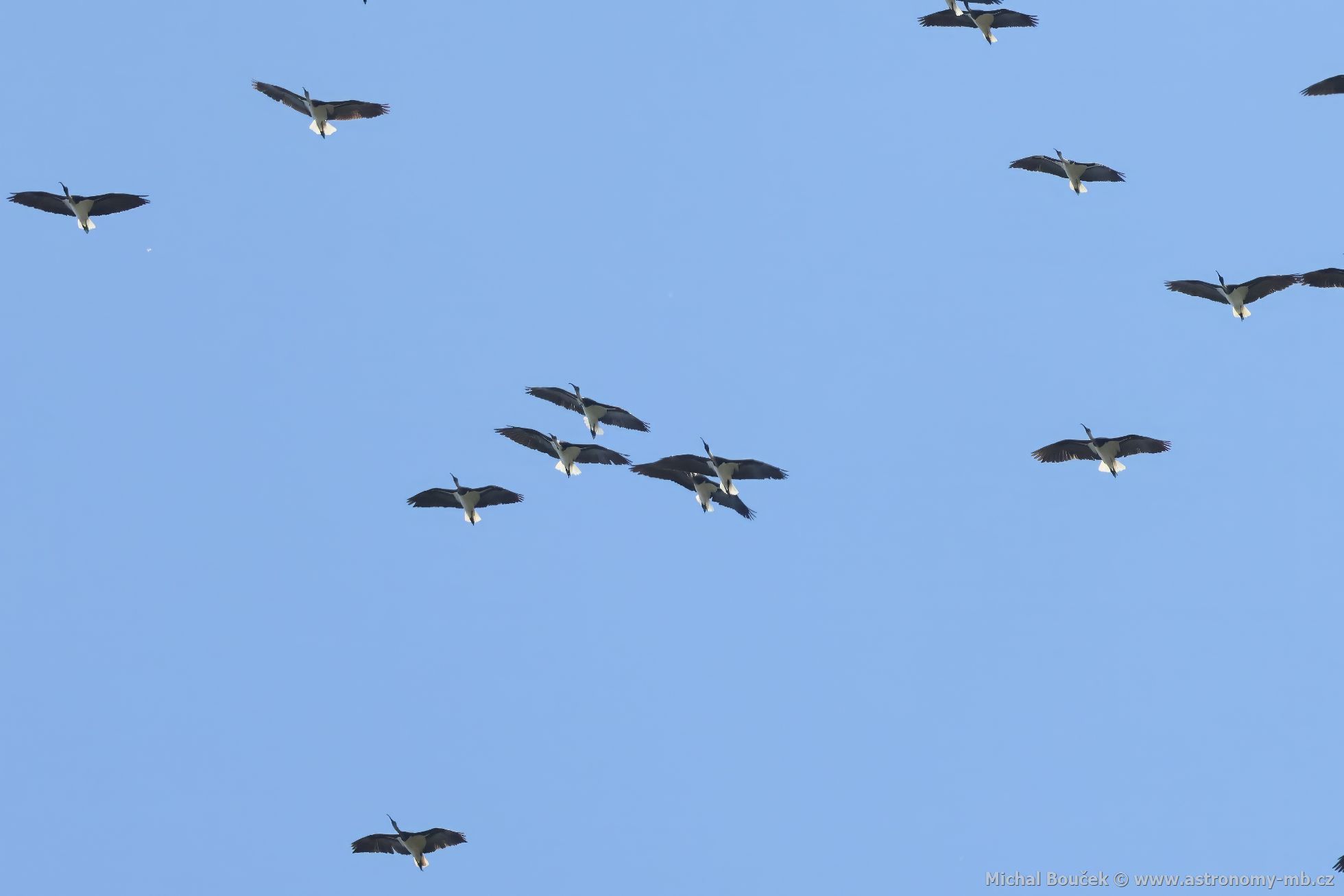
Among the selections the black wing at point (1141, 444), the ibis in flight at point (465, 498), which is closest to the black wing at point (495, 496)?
the ibis in flight at point (465, 498)

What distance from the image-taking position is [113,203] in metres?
38.2

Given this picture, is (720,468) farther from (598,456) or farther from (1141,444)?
(1141,444)

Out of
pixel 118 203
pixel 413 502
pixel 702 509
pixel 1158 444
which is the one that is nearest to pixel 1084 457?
pixel 1158 444

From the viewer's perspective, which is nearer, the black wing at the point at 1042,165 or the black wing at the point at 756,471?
the black wing at the point at 756,471

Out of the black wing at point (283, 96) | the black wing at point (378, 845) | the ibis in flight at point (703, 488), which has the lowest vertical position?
the black wing at point (378, 845)

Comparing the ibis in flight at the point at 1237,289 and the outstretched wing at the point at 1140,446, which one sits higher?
the ibis in flight at the point at 1237,289

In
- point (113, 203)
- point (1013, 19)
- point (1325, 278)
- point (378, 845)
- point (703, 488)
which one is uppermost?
point (1013, 19)

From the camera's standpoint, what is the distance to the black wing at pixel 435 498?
37.8 meters

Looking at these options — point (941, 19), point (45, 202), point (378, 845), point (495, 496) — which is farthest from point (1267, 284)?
point (45, 202)

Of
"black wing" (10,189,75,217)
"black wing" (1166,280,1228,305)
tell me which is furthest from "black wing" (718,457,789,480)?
"black wing" (10,189,75,217)

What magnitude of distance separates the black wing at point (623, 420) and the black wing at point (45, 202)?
1246 centimetres

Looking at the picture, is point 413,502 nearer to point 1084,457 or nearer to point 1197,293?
point 1084,457

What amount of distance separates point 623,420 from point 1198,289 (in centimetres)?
1294

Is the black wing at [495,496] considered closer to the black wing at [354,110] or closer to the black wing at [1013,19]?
the black wing at [354,110]
